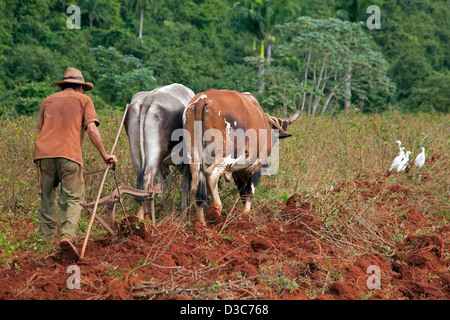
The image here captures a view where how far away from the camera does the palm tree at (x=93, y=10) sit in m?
40.2

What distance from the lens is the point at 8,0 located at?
36500 millimetres

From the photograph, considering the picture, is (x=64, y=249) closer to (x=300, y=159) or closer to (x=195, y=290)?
Result: (x=195, y=290)

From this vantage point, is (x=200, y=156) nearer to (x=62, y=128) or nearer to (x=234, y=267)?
(x=62, y=128)

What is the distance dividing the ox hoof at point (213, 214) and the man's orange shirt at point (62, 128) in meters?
1.93

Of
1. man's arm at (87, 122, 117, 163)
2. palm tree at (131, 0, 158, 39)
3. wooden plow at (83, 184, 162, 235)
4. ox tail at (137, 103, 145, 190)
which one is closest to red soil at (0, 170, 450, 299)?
wooden plow at (83, 184, 162, 235)

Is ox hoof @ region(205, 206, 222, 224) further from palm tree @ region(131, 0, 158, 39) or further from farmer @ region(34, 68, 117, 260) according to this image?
palm tree @ region(131, 0, 158, 39)

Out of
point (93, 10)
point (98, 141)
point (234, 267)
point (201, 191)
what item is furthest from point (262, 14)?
point (234, 267)

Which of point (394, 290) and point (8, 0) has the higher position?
point (8, 0)

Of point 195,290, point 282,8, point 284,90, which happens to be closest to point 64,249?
point 195,290

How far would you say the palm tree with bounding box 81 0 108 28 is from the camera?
4024 centimetres

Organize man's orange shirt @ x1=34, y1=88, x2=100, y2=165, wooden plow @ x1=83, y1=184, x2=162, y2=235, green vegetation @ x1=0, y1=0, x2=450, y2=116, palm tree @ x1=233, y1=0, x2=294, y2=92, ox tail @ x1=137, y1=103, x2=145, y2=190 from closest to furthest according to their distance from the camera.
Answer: man's orange shirt @ x1=34, y1=88, x2=100, y2=165, wooden plow @ x1=83, y1=184, x2=162, y2=235, ox tail @ x1=137, y1=103, x2=145, y2=190, green vegetation @ x1=0, y1=0, x2=450, y2=116, palm tree @ x1=233, y1=0, x2=294, y2=92

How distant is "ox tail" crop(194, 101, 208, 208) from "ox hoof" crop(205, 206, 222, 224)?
97mm

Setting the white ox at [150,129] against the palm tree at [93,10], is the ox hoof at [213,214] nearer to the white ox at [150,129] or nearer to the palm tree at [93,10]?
the white ox at [150,129]
